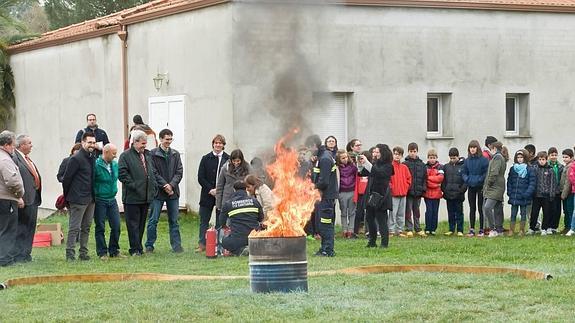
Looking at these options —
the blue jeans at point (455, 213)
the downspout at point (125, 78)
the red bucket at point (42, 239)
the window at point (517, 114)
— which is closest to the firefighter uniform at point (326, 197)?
the blue jeans at point (455, 213)

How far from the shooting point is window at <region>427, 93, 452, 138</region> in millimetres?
28891

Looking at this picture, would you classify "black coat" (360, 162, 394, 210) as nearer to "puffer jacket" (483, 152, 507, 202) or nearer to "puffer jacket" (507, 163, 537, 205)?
"puffer jacket" (483, 152, 507, 202)

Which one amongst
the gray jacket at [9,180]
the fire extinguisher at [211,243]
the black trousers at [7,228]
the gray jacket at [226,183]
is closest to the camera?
the gray jacket at [9,180]

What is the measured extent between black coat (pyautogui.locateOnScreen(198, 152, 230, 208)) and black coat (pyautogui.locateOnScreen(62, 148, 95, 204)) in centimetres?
253

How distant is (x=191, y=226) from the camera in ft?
84.4

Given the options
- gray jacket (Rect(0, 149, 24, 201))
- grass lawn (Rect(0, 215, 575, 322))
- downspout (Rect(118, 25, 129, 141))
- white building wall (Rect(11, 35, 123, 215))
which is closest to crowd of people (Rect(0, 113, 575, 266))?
gray jacket (Rect(0, 149, 24, 201))

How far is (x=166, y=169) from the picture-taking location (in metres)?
20.5

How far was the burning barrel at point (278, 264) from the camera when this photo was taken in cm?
1330

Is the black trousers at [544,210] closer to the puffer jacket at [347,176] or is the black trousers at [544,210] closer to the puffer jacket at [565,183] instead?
the puffer jacket at [565,183]

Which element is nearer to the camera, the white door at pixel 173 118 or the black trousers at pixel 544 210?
the black trousers at pixel 544 210

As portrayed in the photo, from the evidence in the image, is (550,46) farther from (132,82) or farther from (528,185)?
(132,82)

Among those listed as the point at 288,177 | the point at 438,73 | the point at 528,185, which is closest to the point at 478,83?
the point at 438,73

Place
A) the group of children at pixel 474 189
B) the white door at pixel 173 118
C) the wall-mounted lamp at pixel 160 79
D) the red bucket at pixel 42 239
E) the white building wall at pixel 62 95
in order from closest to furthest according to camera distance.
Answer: the red bucket at pixel 42 239 → the group of children at pixel 474 189 → the white door at pixel 173 118 → the wall-mounted lamp at pixel 160 79 → the white building wall at pixel 62 95

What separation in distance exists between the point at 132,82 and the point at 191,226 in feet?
19.5
